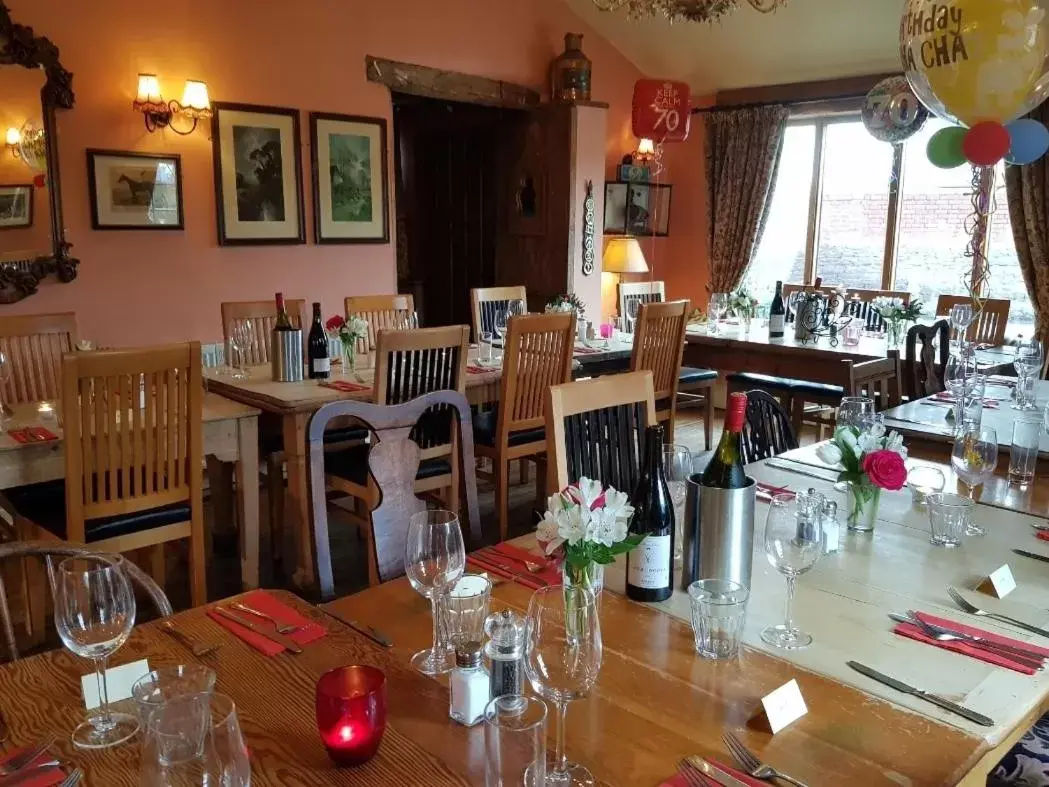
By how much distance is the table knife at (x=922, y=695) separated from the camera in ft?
3.56

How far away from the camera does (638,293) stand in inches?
230

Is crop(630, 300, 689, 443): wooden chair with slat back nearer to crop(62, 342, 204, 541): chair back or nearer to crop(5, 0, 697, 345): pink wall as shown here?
crop(62, 342, 204, 541): chair back

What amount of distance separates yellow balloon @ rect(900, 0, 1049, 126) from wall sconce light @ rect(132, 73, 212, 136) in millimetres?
3389

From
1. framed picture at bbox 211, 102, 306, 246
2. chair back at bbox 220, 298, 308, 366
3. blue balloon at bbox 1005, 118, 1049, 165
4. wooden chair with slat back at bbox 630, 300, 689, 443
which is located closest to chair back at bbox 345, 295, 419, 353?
chair back at bbox 220, 298, 308, 366

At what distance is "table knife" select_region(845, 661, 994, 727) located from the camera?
1.08 metres

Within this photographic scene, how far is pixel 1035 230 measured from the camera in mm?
5512

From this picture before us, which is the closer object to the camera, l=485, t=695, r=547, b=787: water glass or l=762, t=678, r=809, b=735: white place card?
l=485, t=695, r=547, b=787: water glass

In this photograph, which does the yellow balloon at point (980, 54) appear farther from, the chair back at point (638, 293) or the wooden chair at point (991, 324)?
the chair back at point (638, 293)

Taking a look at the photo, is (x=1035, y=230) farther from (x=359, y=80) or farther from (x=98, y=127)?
(x=98, y=127)

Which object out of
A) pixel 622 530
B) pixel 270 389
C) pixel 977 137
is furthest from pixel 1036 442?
pixel 270 389

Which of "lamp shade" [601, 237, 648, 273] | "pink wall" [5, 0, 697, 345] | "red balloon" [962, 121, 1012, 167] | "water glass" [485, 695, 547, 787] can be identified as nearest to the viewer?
"water glass" [485, 695, 547, 787]

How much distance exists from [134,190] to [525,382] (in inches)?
92.5

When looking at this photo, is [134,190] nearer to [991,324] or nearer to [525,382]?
[525,382]

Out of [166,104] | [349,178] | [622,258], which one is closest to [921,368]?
[622,258]
